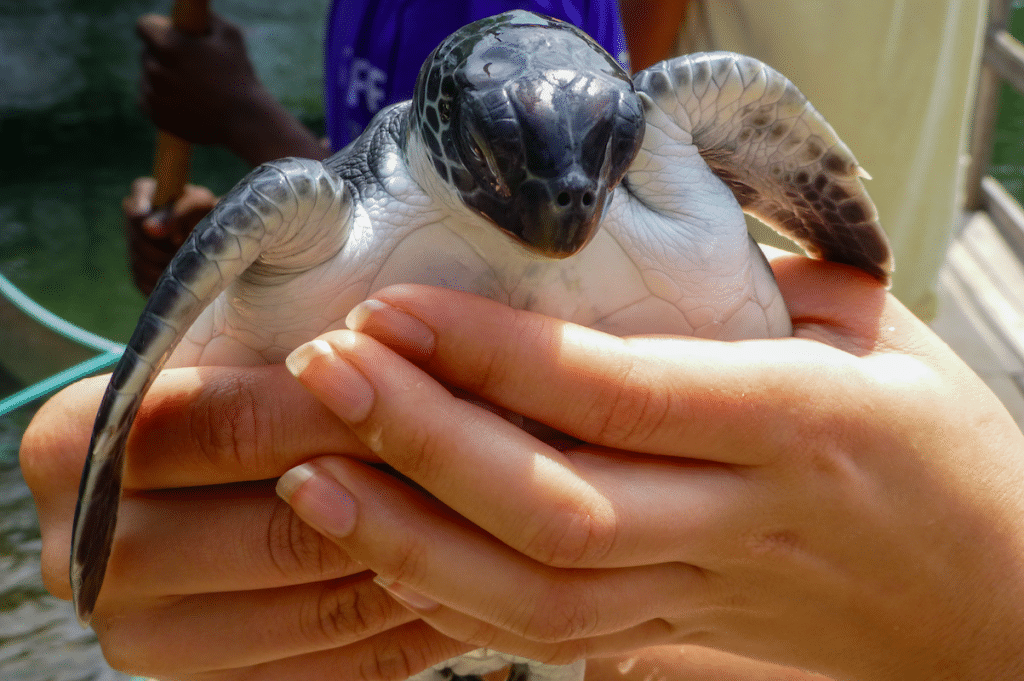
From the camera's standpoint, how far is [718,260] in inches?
26.7

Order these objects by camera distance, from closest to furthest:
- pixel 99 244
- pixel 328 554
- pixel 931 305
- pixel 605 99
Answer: pixel 605 99 → pixel 328 554 → pixel 931 305 → pixel 99 244

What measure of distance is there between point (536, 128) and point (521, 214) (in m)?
0.05

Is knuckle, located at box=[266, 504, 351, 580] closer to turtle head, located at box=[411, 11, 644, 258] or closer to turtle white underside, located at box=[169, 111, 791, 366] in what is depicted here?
turtle white underside, located at box=[169, 111, 791, 366]

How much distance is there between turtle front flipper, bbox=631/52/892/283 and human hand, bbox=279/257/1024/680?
13cm

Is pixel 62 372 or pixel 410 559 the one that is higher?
pixel 410 559

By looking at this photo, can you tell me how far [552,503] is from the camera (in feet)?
1.81

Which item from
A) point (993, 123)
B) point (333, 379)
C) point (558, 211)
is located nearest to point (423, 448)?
point (333, 379)

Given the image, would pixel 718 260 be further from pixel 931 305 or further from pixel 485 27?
pixel 931 305

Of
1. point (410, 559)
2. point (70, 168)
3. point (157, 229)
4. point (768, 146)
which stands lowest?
point (70, 168)

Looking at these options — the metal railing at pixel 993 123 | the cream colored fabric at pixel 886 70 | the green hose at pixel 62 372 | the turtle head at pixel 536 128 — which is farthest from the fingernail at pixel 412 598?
the metal railing at pixel 993 123

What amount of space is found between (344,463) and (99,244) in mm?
2621

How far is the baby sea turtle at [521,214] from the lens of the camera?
53 centimetres

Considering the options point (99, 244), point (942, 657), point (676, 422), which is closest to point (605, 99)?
point (676, 422)

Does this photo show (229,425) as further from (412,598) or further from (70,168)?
(70,168)
